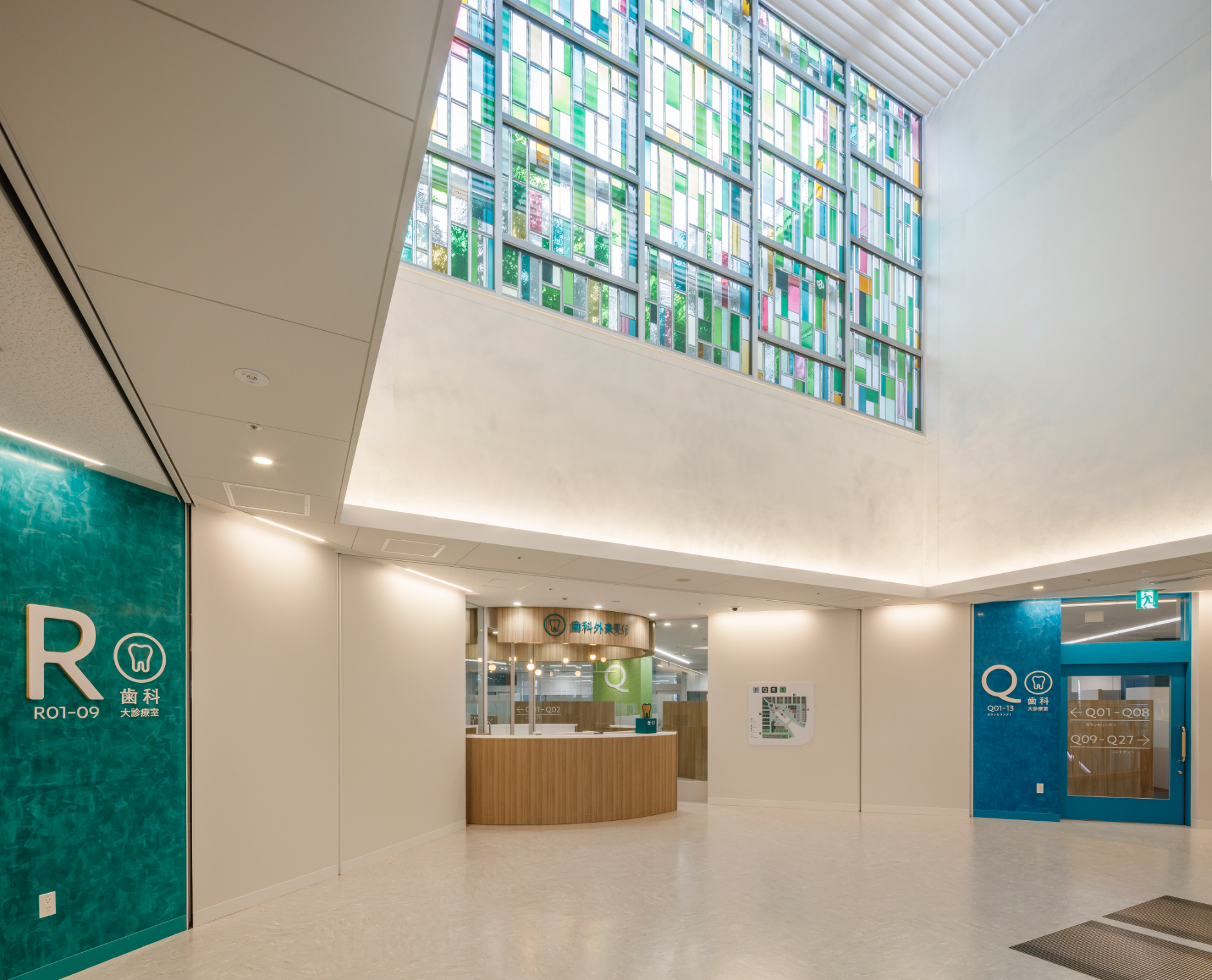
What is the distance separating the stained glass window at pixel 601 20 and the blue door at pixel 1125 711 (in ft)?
35.5

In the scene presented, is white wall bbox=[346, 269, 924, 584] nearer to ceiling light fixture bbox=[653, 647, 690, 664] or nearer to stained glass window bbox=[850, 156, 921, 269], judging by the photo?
stained glass window bbox=[850, 156, 921, 269]

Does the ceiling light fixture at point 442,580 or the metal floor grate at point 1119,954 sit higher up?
the ceiling light fixture at point 442,580

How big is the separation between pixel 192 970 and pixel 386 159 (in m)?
5.79

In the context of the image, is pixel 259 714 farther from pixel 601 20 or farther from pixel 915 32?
pixel 915 32

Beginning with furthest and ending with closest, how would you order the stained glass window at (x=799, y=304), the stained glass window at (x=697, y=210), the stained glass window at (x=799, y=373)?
the stained glass window at (x=799, y=304), the stained glass window at (x=799, y=373), the stained glass window at (x=697, y=210)

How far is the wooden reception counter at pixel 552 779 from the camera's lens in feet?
36.5

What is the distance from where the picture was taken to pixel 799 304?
1304 centimetres

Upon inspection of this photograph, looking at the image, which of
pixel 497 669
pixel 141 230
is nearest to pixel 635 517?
pixel 497 669

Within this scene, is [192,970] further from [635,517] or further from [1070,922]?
[1070,922]

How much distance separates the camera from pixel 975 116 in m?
13.8

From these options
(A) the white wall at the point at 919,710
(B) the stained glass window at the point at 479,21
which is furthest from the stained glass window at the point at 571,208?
(A) the white wall at the point at 919,710

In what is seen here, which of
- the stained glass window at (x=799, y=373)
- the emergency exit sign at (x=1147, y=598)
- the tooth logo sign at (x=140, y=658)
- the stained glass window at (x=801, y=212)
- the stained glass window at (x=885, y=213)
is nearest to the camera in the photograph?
the tooth logo sign at (x=140, y=658)

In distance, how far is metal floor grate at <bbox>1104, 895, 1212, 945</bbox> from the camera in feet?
21.6

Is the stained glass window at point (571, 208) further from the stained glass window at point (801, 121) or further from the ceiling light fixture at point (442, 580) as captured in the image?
the ceiling light fixture at point (442, 580)
